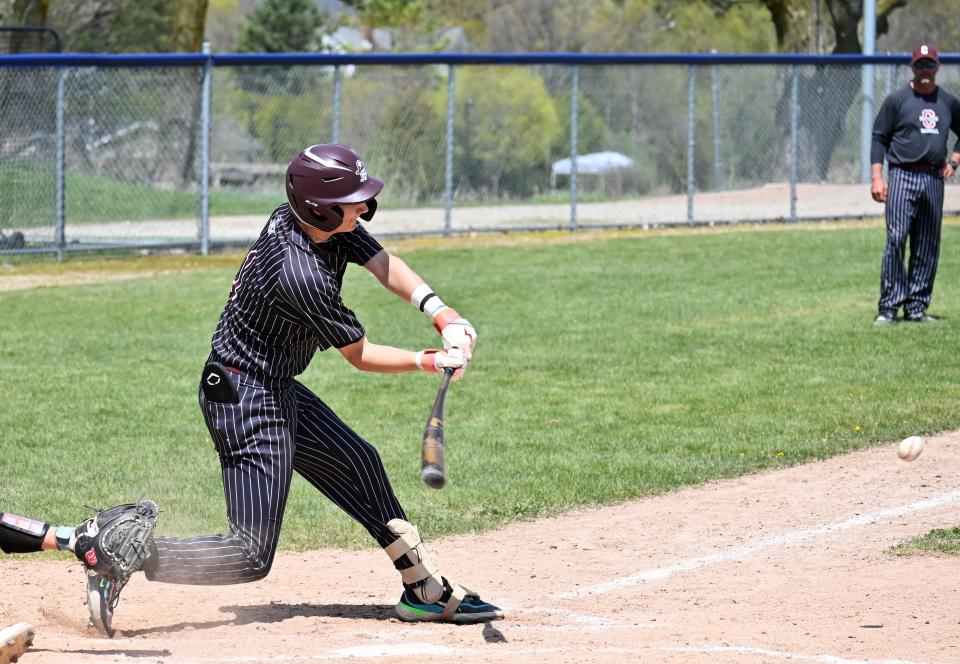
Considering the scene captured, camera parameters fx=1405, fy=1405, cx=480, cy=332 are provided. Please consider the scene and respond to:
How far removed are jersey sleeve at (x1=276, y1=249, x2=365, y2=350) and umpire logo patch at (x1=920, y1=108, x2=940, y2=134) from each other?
328 inches

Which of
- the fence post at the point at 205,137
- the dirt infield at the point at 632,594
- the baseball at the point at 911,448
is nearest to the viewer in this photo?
the dirt infield at the point at 632,594

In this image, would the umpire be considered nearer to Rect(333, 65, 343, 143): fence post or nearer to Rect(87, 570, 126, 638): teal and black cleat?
Rect(333, 65, 343, 143): fence post

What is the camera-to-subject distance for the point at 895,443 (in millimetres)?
8648

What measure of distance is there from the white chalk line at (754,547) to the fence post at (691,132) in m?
13.3

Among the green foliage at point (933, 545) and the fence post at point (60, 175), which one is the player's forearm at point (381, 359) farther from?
the fence post at point (60, 175)

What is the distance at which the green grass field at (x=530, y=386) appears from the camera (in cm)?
791

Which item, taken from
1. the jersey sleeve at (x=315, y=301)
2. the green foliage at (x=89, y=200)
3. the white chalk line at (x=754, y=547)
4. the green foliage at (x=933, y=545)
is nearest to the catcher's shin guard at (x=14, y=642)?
the jersey sleeve at (x=315, y=301)

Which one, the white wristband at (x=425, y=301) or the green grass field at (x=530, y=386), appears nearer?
the white wristband at (x=425, y=301)

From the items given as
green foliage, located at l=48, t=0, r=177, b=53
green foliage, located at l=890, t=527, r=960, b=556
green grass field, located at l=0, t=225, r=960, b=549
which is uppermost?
green foliage, located at l=48, t=0, r=177, b=53

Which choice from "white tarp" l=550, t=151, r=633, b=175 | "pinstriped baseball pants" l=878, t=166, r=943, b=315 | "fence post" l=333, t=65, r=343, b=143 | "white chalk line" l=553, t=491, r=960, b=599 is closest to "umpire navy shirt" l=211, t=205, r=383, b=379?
"white chalk line" l=553, t=491, r=960, b=599

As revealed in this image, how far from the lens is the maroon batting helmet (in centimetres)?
477

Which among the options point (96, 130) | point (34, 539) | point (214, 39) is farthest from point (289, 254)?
point (214, 39)

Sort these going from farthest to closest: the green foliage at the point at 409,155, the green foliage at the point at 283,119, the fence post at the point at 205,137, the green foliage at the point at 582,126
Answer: the green foliage at the point at 582,126 < the green foliage at the point at 409,155 < the green foliage at the point at 283,119 < the fence post at the point at 205,137

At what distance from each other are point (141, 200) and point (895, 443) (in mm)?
12184
